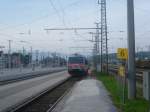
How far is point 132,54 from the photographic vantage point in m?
21.2

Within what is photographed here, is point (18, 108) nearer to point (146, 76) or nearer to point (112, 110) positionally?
point (112, 110)

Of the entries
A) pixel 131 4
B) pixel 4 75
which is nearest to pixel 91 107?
pixel 131 4

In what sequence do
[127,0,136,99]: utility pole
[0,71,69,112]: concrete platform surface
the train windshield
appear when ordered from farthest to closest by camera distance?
the train windshield, [0,71,69,112]: concrete platform surface, [127,0,136,99]: utility pole

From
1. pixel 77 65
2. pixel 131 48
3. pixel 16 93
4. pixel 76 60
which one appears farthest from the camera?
pixel 76 60

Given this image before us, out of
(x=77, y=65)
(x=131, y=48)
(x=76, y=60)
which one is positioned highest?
(x=131, y=48)

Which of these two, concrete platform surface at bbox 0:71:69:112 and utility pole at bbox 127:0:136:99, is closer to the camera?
utility pole at bbox 127:0:136:99

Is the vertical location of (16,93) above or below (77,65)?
below

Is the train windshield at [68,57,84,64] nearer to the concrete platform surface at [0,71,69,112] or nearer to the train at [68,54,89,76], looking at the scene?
the train at [68,54,89,76]

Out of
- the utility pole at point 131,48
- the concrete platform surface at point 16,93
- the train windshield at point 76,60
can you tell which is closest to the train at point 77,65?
the train windshield at point 76,60

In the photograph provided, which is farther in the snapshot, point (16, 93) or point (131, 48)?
point (16, 93)

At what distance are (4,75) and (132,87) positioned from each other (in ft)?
124

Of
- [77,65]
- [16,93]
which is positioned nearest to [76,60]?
[77,65]

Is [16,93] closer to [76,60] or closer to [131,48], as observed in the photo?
[131,48]

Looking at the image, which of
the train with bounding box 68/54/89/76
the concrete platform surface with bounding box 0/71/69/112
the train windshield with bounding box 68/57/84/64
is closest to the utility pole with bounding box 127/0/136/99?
the concrete platform surface with bounding box 0/71/69/112
